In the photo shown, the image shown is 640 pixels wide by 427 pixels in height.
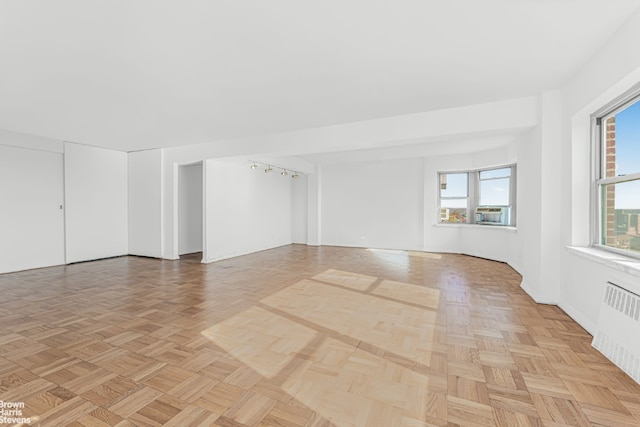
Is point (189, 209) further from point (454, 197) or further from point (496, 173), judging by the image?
point (496, 173)

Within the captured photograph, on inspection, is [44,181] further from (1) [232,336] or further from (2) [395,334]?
(2) [395,334]

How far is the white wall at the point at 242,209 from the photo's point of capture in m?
6.51

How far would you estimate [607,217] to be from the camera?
3.00 metres

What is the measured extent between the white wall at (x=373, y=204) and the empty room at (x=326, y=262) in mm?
1897

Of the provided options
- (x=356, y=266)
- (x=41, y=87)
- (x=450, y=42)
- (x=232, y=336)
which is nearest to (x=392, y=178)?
(x=356, y=266)

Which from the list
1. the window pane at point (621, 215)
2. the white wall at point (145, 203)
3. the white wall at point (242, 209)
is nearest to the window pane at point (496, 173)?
the window pane at point (621, 215)

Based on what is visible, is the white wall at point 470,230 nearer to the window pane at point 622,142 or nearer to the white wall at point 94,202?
the window pane at point 622,142

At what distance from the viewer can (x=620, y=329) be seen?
219 cm

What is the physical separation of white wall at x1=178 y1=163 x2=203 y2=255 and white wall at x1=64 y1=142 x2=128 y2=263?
50.3 inches

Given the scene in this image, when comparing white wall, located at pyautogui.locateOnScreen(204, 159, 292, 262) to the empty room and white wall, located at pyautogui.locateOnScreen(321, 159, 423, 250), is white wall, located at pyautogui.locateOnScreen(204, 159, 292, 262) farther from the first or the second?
white wall, located at pyautogui.locateOnScreen(321, 159, 423, 250)

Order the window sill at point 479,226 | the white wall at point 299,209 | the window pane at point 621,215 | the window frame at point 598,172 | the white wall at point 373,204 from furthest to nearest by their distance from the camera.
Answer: the white wall at point 299,209 → the white wall at point 373,204 → the window sill at point 479,226 → the window frame at point 598,172 → the window pane at point 621,215

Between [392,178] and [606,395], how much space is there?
6.72 metres

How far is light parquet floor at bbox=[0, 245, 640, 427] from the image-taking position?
167 centimetres

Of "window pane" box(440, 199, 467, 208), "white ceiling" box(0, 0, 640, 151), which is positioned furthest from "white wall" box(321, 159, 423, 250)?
"white ceiling" box(0, 0, 640, 151)
